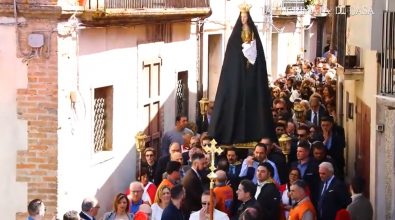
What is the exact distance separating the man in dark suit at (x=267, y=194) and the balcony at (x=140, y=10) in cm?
309

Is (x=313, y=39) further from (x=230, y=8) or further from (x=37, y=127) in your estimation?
(x=37, y=127)

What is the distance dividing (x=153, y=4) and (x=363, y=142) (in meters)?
4.33

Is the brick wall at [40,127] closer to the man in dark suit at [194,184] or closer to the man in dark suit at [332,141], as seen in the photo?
the man in dark suit at [194,184]

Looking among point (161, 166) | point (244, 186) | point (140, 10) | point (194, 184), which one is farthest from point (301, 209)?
Answer: point (140, 10)

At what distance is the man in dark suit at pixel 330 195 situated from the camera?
15320 mm

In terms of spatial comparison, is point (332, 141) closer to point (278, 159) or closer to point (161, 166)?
point (278, 159)

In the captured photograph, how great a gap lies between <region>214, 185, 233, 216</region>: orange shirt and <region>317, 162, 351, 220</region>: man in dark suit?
1.19 meters

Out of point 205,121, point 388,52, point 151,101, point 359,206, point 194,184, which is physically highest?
point 388,52

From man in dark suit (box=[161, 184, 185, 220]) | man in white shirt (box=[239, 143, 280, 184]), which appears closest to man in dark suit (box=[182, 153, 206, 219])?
man in white shirt (box=[239, 143, 280, 184])

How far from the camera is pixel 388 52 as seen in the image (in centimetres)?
1652

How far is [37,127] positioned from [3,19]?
1427 millimetres

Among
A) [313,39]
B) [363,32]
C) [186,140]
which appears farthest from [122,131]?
[313,39]

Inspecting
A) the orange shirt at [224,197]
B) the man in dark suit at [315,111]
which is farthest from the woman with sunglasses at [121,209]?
the man in dark suit at [315,111]

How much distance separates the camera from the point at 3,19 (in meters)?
15.2
